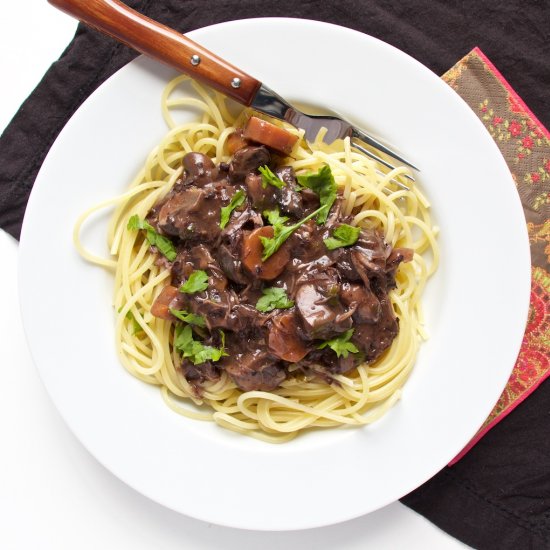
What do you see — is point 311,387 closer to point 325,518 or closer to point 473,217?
point 325,518

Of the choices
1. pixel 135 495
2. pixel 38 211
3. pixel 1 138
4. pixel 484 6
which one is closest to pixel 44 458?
pixel 135 495

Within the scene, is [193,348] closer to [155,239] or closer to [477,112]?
[155,239]

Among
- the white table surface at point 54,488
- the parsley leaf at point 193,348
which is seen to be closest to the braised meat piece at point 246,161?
the parsley leaf at point 193,348

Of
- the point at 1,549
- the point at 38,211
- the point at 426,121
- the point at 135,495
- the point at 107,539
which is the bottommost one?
the point at 1,549

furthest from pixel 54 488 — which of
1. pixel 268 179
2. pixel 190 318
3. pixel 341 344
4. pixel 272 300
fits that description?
pixel 268 179

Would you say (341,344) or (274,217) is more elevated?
(274,217)

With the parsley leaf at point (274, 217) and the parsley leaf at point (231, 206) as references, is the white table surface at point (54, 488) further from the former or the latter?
the parsley leaf at point (274, 217)
